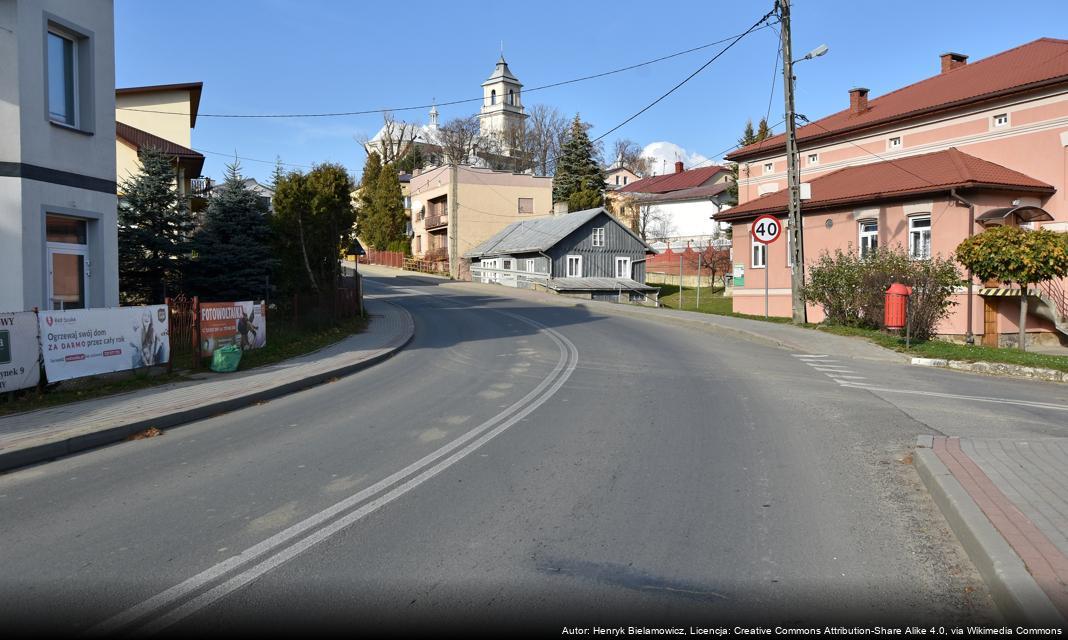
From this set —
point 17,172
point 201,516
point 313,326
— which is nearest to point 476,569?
point 201,516

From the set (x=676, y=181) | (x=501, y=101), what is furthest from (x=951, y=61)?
(x=501, y=101)

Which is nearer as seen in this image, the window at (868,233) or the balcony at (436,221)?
the window at (868,233)

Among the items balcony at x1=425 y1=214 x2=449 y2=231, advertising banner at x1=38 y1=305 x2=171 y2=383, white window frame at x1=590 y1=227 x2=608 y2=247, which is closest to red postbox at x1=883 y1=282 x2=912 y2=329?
advertising banner at x1=38 y1=305 x2=171 y2=383

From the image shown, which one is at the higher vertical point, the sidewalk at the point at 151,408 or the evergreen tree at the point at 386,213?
the evergreen tree at the point at 386,213

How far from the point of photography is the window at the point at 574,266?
5116cm

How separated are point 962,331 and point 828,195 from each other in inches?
296

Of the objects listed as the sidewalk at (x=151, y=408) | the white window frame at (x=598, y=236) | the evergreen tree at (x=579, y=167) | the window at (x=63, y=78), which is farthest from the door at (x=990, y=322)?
the evergreen tree at (x=579, y=167)

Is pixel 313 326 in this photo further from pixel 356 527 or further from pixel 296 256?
pixel 356 527

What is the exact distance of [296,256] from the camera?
77.6ft

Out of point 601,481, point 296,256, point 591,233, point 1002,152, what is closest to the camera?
point 601,481

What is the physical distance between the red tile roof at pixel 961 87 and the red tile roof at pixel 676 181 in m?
38.9

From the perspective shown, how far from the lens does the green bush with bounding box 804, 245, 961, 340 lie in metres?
19.5

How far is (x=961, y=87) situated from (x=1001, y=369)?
19364mm

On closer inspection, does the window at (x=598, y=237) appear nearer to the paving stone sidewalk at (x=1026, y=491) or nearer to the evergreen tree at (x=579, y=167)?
the evergreen tree at (x=579, y=167)
